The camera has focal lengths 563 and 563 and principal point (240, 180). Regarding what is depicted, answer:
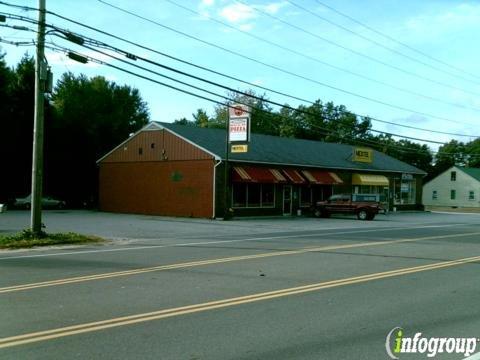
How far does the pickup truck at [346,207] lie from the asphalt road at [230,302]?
68.1 feet

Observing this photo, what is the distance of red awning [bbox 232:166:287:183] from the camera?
34.3 meters

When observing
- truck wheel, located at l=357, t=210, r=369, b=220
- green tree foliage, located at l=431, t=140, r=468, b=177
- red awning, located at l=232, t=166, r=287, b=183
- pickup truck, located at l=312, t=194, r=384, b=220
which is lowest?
truck wheel, located at l=357, t=210, r=369, b=220

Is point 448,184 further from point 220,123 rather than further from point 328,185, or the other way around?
point 328,185

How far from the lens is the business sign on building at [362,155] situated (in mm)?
46031

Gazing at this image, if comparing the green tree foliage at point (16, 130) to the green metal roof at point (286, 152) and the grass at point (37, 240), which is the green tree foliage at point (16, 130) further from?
the grass at point (37, 240)

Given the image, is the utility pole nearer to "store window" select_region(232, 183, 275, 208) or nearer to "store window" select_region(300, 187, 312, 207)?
"store window" select_region(232, 183, 275, 208)

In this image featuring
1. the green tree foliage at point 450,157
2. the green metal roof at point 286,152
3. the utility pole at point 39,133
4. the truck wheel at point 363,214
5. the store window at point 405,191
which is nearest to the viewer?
the utility pole at point 39,133

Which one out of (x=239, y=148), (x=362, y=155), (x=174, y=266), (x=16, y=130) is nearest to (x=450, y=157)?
(x=362, y=155)

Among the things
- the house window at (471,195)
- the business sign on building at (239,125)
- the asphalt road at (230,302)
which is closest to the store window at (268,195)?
the business sign on building at (239,125)

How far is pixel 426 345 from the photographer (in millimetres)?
6207

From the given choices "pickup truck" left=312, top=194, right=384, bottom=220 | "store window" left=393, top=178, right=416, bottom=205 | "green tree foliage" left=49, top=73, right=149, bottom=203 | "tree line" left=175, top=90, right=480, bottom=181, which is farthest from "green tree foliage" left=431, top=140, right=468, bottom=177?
"pickup truck" left=312, top=194, right=384, bottom=220

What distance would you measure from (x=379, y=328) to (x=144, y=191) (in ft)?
107

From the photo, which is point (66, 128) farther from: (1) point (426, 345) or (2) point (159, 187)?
(1) point (426, 345)

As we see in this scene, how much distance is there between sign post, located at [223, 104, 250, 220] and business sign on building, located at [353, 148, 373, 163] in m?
15.6
